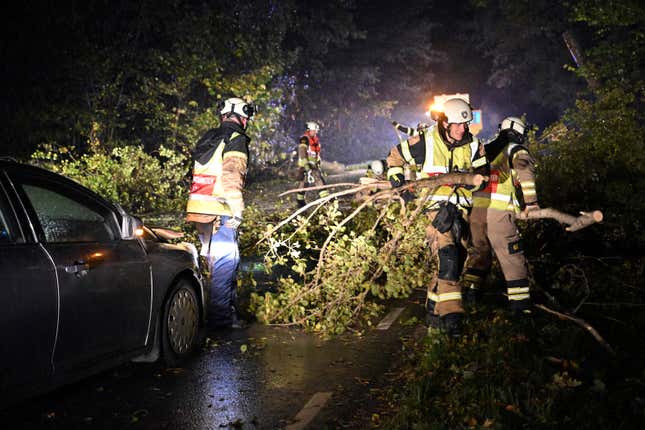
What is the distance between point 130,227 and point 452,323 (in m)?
2.74

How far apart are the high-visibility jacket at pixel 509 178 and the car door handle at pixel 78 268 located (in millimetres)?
3874

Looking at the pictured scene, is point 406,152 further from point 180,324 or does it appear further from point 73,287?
point 73,287

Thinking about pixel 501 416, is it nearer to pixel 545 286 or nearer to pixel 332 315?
pixel 332 315

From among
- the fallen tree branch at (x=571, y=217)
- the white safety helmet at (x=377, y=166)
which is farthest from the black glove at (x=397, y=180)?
the fallen tree branch at (x=571, y=217)

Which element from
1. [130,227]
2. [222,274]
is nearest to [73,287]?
[130,227]

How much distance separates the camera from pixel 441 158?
6406 millimetres

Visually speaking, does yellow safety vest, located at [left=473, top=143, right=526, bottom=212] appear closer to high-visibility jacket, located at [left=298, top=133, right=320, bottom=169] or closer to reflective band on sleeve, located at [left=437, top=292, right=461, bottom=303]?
reflective band on sleeve, located at [left=437, top=292, right=461, bottom=303]

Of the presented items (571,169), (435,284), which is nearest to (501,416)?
(435,284)

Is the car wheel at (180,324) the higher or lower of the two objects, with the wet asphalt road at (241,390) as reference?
higher

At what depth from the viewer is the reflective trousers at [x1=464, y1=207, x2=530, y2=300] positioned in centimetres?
671

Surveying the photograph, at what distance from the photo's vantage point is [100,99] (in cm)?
1623

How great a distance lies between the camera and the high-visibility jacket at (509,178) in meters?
6.87

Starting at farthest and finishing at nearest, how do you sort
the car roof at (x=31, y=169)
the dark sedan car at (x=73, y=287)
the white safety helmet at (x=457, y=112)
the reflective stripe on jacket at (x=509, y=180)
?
the reflective stripe on jacket at (x=509, y=180)
the white safety helmet at (x=457, y=112)
the car roof at (x=31, y=169)
the dark sedan car at (x=73, y=287)

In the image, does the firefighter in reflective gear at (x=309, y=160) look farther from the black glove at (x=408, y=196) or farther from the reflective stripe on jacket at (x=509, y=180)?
the black glove at (x=408, y=196)
